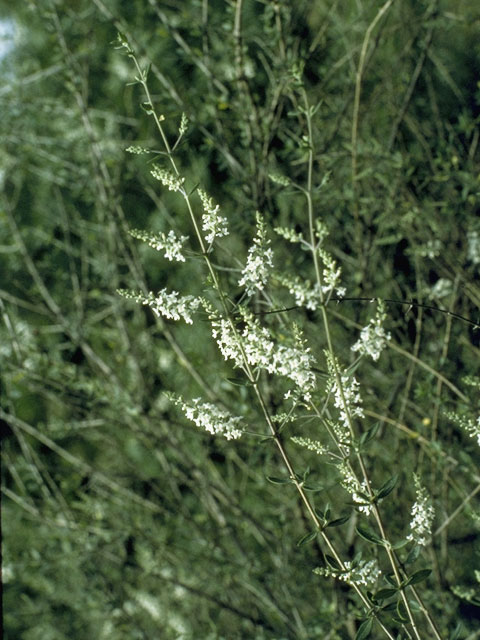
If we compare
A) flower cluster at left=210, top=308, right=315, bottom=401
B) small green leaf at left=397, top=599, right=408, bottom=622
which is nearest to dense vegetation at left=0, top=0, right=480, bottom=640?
small green leaf at left=397, top=599, right=408, bottom=622

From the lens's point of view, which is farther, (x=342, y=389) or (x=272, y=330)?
(x=272, y=330)

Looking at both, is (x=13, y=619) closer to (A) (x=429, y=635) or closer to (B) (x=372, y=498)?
(A) (x=429, y=635)

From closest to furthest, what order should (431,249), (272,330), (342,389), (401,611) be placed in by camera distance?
(342,389), (401,611), (272,330), (431,249)

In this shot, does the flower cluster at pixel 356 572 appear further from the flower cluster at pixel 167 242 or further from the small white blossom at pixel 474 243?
the small white blossom at pixel 474 243

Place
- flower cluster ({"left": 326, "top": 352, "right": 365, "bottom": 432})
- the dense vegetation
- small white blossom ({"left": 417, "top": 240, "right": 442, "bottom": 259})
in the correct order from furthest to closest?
1. the dense vegetation
2. small white blossom ({"left": 417, "top": 240, "right": 442, "bottom": 259})
3. flower cluster ({"left": 326, "top": 352, "right": 365, "bottom": 432})

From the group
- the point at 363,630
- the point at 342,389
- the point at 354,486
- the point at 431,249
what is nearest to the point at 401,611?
the point at 363,630

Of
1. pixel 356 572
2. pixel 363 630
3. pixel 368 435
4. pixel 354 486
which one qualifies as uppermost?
pixel 368 435

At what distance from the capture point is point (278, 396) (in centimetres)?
263

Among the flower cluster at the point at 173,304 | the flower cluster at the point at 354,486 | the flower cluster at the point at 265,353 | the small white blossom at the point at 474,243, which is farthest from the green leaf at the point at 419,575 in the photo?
the small white blossom at the point at 474,243

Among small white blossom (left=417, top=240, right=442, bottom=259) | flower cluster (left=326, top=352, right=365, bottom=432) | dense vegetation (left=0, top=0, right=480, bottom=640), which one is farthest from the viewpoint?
dense vegetation (left=0, top=0, right=480, bottom=640)

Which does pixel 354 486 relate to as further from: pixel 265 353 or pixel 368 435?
pixel 265 353

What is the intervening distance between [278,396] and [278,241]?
0.79 meters

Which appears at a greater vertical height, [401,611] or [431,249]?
[431,249]

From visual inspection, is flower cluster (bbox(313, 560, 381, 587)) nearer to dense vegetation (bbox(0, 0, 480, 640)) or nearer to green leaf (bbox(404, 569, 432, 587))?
green leaf (bbox(404, 569, 432, 587))
